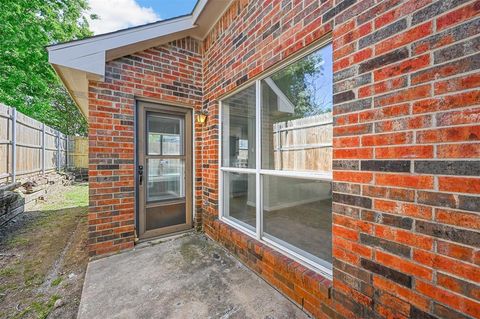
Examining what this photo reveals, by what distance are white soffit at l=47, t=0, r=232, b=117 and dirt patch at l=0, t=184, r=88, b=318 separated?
250 centimetres

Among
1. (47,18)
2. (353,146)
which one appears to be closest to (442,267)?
(353,146)

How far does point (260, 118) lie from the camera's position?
98.8 inches

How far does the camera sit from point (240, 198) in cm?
308

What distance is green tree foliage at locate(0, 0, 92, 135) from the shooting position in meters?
7.48

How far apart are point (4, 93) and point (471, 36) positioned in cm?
1274

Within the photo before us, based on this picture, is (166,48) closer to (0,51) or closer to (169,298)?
(169,298)

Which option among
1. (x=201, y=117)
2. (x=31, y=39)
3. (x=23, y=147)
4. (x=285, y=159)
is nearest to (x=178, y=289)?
(x=285, y=159)

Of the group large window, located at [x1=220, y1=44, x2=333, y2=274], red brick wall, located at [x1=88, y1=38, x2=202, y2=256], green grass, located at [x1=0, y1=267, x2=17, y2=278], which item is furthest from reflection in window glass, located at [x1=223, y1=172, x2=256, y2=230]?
green grass, located at [x1=0, y1=267, x2=17, y2=278]

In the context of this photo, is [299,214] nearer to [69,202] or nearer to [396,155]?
[396,155]

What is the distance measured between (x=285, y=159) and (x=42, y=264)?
3457mm

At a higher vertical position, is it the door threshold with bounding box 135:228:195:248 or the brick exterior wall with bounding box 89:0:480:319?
the brick exterior wall with bounding box 89:0:480:319

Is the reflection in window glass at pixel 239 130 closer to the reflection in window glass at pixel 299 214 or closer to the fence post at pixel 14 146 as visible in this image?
the reflection in window glass at pixel 299 214

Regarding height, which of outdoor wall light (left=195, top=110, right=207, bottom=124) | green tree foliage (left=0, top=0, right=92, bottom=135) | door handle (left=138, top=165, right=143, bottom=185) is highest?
green tree foliage (left=0, top=0, right=92, bottom=135)

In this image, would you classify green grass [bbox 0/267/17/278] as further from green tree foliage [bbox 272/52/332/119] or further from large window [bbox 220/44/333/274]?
green tree foliage [bbox 272/52/332/119]
